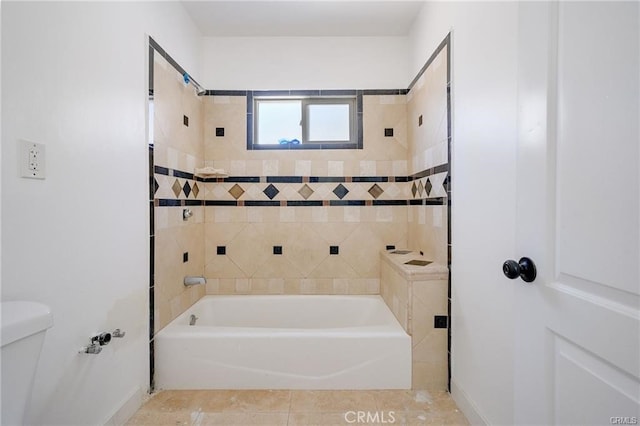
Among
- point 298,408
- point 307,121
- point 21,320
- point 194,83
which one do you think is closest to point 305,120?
point 307,121

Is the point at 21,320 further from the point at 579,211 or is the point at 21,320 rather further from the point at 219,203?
the point at 219,203

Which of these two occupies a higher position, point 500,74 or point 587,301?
point 500,74

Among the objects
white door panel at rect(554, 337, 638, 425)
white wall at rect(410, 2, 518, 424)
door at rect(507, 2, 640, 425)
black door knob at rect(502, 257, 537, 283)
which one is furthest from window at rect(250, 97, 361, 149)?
white door panel at rect(554, 337, 638, 425)

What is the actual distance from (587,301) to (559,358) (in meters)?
0.20

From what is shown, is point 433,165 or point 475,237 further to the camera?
A: point 433,165

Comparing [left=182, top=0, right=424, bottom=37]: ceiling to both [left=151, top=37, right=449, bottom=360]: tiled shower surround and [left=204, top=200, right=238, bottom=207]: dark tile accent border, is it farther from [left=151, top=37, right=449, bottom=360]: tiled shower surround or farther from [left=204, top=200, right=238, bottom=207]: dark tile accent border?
[left=204, top=200, right=238, bottom=207]: dark tile accent border

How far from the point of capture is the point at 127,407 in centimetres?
156

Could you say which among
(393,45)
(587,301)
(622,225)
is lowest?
(587,301)

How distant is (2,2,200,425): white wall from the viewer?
3.34 ft

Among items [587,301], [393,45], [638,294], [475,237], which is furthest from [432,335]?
[393,45]

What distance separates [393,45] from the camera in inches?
101

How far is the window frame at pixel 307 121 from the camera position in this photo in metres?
2.58

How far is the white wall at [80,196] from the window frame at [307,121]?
973 mm

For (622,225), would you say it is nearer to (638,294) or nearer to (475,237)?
(638,294)
